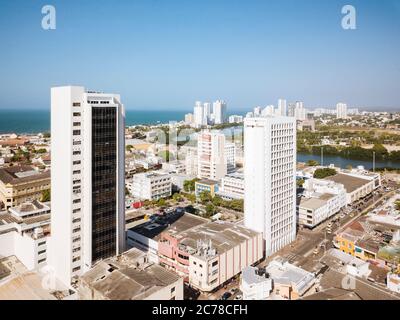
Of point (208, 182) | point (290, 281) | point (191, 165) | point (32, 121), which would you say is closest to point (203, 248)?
point (290, 281)

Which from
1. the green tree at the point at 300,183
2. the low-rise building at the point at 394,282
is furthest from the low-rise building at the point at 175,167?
the low-rise building at the point at 394,282

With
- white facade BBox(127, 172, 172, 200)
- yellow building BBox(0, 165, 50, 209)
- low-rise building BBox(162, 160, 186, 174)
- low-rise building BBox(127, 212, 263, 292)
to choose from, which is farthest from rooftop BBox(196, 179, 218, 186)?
yellow building BBox(0, 165, 50, 209)

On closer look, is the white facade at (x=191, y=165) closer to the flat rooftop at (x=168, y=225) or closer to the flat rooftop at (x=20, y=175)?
the flat rooftop at (x=20, y=175)

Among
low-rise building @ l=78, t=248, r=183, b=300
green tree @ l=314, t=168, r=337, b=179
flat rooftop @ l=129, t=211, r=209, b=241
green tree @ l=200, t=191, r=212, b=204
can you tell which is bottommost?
green tree @ l=200, t=191, r=212, b=204

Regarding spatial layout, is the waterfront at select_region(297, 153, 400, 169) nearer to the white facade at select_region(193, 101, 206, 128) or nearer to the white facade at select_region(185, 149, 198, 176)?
the white facade at select_region(185, 149, 198, 176)

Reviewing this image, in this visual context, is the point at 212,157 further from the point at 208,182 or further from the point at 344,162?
the point at 344,162
